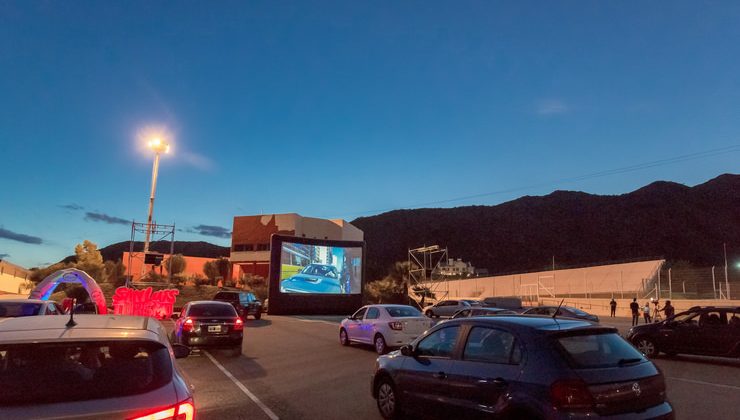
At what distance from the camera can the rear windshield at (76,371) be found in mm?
3225

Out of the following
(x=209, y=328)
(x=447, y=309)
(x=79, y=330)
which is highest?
(x=79, y=330)

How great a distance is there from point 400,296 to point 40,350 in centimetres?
4959

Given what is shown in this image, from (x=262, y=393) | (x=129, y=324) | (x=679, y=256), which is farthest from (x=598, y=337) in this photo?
(x=679, y=256)

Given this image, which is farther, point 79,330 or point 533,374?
point 533,374

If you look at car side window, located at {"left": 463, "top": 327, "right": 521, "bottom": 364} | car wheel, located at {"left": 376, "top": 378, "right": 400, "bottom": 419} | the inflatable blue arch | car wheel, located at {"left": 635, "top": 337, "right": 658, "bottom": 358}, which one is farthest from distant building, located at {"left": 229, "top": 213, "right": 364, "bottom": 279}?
car side window, located at {"left": 463, "top": 327, "right": 521, "bottom": 364}

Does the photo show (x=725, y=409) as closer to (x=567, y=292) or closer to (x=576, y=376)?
(x=576, y=376)

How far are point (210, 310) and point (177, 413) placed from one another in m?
12.0

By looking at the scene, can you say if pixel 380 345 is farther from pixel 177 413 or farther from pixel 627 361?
pixel 177 413

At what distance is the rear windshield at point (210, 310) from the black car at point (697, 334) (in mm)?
11588

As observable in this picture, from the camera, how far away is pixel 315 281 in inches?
1566

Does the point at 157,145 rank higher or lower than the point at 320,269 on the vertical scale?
higher

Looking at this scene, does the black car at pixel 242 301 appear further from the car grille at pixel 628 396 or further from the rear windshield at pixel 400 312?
the car grille at pixel 628 396

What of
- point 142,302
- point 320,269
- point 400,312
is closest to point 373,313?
→ point 400,312

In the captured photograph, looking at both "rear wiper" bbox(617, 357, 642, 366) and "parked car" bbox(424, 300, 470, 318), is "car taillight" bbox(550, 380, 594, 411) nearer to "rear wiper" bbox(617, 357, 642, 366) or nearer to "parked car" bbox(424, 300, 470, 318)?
"rear wiper" bbox(617, 357, 642, 366)
